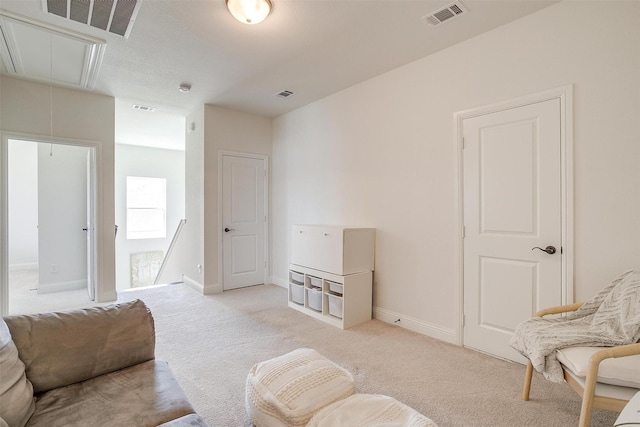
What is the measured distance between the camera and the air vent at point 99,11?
89.0 inches

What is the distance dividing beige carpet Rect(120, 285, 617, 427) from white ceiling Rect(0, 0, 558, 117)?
274 cm

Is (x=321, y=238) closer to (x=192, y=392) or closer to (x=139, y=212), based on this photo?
(x=192, y=392)

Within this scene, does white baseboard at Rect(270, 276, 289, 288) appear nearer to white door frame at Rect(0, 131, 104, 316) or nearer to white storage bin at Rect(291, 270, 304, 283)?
white storage bin at Rect(291, 270, 304, 283)

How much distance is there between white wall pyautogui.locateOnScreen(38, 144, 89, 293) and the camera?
4453mm

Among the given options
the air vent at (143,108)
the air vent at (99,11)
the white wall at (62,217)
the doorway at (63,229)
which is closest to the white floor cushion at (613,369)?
the air vent at (99,11)

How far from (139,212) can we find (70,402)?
7.11 m

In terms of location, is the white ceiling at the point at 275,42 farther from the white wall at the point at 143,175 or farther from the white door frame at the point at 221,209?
the white wall at the point at 143,175

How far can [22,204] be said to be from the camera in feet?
21.3

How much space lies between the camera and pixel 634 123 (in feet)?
6.46

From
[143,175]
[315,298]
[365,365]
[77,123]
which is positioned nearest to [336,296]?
[315,298]

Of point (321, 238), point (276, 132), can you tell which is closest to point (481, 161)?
point (321, 238)

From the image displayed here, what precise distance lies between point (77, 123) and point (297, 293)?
352cm

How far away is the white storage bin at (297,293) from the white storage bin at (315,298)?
0.50 feet

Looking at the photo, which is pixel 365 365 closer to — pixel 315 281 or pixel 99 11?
pixel 315 281
